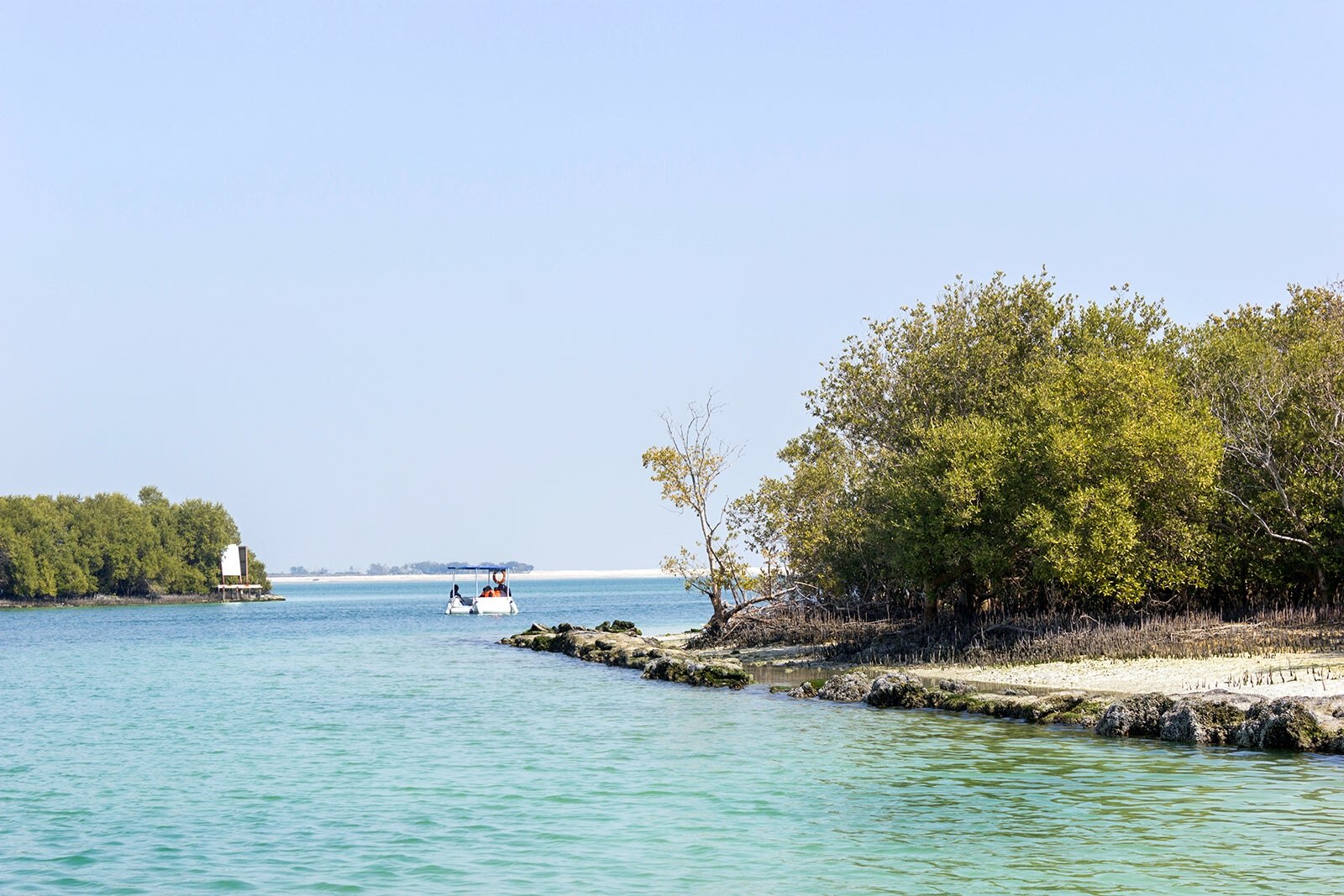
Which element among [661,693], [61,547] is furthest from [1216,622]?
[61,547]

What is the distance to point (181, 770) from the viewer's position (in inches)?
1156

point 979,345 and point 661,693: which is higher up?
point 979,345

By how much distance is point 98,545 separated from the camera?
Result: 183000mm

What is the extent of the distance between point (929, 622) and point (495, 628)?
189 ft

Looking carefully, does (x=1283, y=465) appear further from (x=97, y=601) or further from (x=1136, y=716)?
(x=97, y=601)

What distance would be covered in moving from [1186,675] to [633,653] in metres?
27.3

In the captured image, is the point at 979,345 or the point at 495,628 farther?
the point at 495,628

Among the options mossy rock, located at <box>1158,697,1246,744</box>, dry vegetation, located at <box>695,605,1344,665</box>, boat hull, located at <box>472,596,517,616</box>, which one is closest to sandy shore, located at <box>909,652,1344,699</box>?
dry vegetation, located at <box>695,605,1344,665</box>

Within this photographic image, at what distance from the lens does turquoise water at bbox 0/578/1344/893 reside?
59.6ft

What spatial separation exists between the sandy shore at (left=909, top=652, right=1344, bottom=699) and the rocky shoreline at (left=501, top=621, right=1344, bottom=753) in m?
1.59

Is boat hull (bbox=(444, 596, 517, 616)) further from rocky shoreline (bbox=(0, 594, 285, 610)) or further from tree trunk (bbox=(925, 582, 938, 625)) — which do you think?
tree trunk (bbox=(925, 582, 938, 625))

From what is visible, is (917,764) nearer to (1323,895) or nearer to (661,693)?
(1323,895)

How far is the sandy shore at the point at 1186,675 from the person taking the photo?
104 ft

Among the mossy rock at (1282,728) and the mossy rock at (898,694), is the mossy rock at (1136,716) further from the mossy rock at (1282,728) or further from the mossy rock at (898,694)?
the mossy rock at (898,694)
